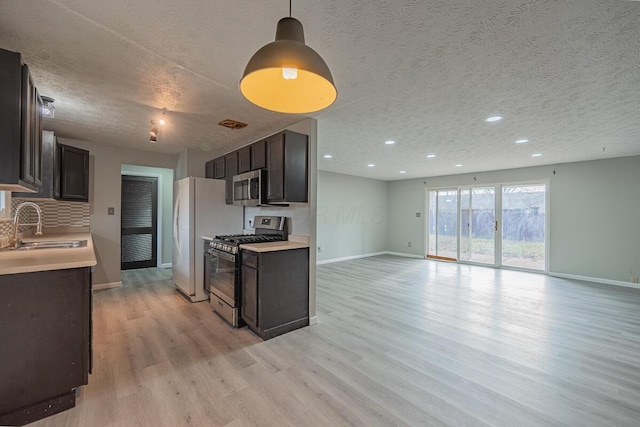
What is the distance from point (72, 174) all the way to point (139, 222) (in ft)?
7.83

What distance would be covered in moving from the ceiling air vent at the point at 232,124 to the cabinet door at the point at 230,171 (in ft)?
1.55

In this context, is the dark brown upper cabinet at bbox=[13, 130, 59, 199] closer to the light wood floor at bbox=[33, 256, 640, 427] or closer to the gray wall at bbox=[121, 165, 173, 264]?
the light wood floor at bbox=[33, 256, 640, 427]

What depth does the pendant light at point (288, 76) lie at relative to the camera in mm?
1047

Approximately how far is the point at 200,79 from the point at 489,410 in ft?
11.0

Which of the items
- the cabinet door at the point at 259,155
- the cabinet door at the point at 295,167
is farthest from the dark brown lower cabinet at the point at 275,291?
the cabinet door at the point at 259,155

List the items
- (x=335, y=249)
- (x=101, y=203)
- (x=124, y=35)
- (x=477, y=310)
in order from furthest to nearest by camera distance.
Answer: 1. (x=335, y=249)
2. (x=101, y=203)
3. (x=477, y=310)
4. (x=124, y=35)

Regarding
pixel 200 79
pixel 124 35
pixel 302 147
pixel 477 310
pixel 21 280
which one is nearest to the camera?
pixel 21 280

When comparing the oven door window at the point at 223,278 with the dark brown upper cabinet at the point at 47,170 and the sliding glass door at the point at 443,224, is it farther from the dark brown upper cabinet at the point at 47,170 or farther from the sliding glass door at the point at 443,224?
the sliding glass door at the point at 443,224

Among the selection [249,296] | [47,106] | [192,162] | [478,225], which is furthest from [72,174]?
[478,225]

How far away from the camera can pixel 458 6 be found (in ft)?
4.89

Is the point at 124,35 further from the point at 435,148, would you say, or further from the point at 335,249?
the point at 335,249

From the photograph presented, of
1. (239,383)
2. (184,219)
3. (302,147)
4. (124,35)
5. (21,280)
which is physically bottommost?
(239,383)

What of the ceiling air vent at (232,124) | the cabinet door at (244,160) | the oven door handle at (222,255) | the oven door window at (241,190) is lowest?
the oven door handle at (222,255)

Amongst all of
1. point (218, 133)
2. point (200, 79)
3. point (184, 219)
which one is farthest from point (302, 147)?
point (184, 219)
